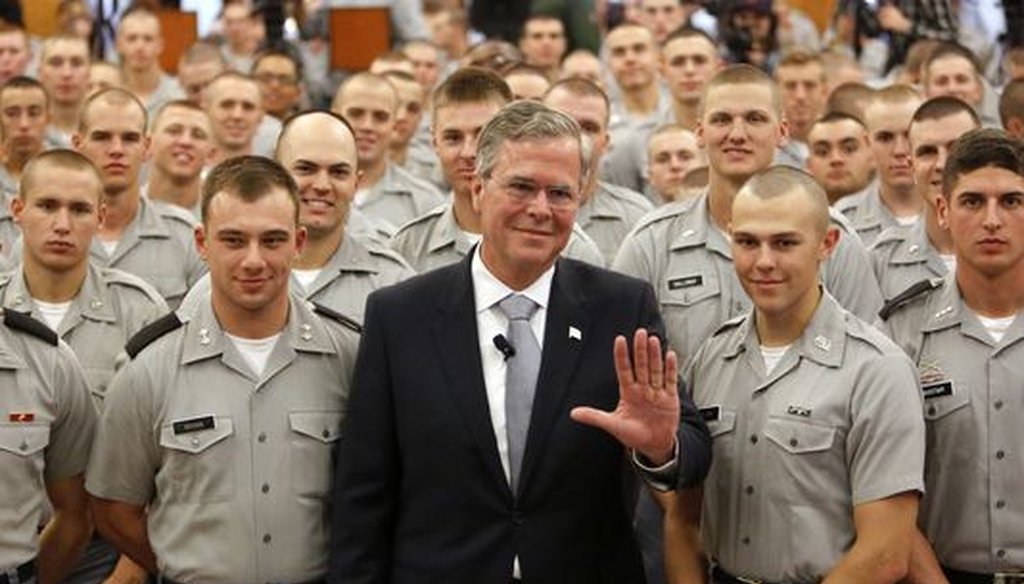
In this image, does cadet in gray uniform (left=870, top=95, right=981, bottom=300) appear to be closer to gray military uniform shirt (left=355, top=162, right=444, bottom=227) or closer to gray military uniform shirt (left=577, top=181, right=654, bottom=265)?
gray military uniform shirt (left=577, top=181, right=654, bottom=265)

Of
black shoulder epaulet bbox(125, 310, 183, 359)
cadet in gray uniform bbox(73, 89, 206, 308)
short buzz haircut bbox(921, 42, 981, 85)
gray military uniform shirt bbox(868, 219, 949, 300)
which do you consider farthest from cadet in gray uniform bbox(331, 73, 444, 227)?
black shoulder epaulet bbox(125, 310, 183, 359)

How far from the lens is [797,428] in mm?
4691

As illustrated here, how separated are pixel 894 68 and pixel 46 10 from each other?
18.4 feet

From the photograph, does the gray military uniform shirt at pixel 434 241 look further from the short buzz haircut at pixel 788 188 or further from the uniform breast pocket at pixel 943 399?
the uniform breast pocket at pixel 943 399

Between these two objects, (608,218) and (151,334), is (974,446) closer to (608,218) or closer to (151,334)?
(151,334)

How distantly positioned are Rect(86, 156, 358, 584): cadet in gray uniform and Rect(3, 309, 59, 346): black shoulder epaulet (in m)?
0.28

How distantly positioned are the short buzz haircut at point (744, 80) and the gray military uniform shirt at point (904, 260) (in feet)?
1.73

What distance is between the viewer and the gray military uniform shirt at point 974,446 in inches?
191

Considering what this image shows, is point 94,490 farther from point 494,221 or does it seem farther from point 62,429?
point 494,221

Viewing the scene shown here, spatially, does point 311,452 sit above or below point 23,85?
below

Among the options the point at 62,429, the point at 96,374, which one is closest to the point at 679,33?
the point at 96,374

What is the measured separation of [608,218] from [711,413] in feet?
8.21

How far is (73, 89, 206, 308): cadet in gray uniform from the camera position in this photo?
6820 millimetres

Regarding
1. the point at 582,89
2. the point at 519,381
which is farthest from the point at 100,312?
the point at 582,89
